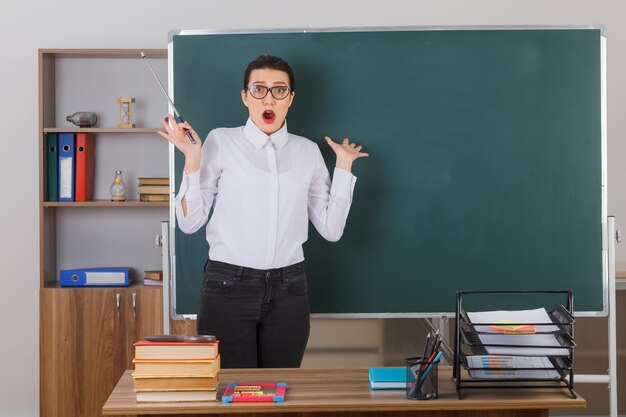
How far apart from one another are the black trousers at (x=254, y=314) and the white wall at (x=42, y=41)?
1.96 metres

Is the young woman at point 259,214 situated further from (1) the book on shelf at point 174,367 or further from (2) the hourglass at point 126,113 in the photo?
(2) the hourglass at point 126,113

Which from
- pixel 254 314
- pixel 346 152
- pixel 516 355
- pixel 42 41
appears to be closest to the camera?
pixel 516 355

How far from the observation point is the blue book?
82.7 inches

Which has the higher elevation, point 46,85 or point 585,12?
point 585,12

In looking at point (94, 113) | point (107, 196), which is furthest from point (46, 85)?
point (107, 196)

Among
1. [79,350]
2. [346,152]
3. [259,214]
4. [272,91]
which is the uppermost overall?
[272,91]

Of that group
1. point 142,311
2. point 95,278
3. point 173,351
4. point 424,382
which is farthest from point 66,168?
point 424,382

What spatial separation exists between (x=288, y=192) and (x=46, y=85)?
79.2 inches

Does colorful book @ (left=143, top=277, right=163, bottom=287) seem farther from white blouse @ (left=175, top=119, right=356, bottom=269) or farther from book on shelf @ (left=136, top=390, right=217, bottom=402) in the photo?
book on shelf @ (left=136, top=390, right=217, bottom=402)

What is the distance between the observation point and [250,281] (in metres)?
2.80

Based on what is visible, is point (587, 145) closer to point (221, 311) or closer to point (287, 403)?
point (221, 311)

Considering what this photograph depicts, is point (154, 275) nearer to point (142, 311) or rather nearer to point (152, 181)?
point (142, 311)

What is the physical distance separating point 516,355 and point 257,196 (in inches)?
45.4

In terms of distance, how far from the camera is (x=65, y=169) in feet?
13.9
